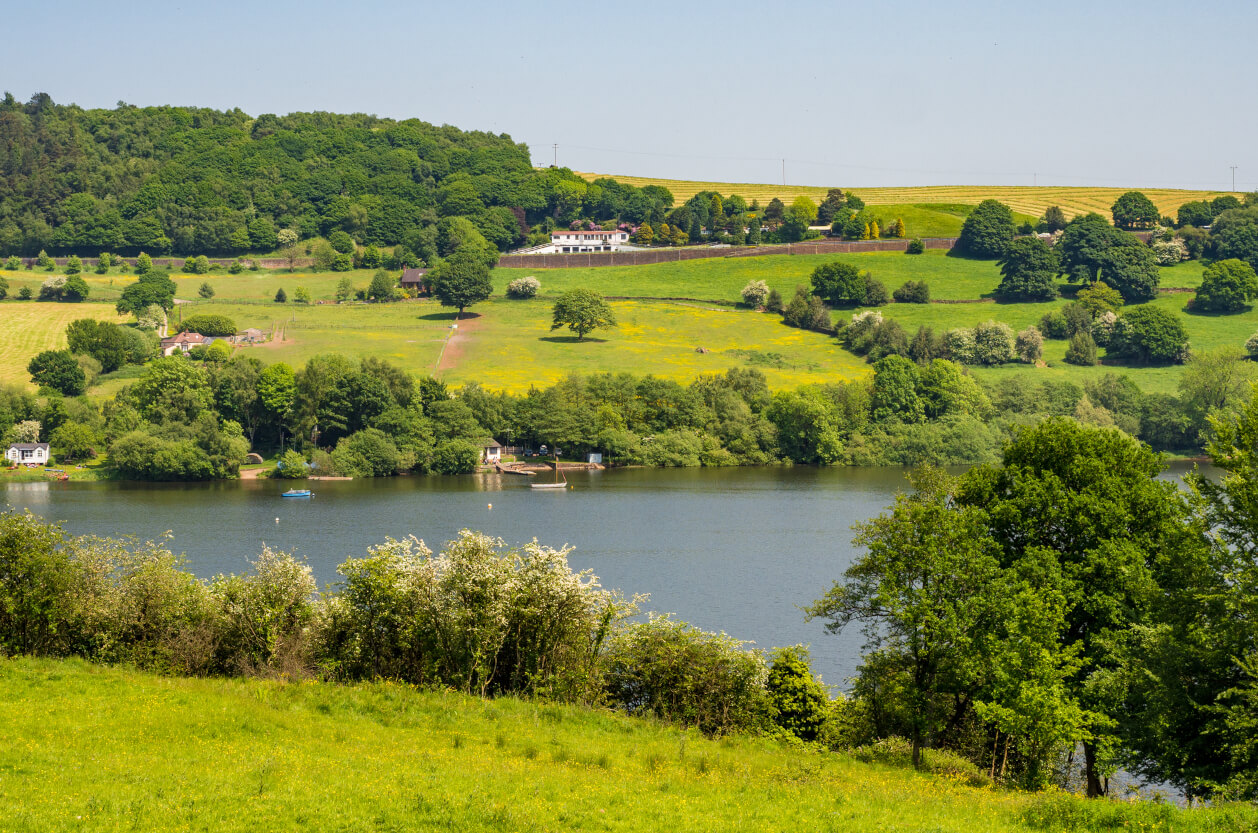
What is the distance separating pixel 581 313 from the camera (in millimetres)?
129625

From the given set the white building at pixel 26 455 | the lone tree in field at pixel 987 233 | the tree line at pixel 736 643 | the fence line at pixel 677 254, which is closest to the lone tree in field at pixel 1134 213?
the lone tree in field at pixel 987 233

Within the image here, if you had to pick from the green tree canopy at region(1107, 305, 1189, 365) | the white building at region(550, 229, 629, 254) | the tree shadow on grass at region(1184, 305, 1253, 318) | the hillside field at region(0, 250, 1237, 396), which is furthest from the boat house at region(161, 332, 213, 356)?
the tree shadow on grass at region(1184, 305, 1253, 318)

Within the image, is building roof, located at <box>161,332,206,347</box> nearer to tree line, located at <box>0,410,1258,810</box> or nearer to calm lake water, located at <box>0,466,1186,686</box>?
calm lake water, located at <box>0,466,1186,686</box>

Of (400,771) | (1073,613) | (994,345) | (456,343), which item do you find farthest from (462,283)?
(400,771)

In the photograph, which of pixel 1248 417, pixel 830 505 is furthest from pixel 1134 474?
pixel 830 505

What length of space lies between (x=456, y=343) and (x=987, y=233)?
3236 inches

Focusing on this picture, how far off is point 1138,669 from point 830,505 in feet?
177

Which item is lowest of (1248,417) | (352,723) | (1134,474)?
(352,723)

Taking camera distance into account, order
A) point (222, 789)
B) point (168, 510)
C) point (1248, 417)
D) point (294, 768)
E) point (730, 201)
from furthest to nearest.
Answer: point (730, 201) → point (168, 510) → point (1248, 417) → point (294, 768) → point (222, 789)

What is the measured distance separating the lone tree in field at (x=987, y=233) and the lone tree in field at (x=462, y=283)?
229 ft

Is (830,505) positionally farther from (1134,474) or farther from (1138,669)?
(1138,669)

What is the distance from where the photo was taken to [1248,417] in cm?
2534

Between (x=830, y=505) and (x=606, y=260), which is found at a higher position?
(x=606, y=260)

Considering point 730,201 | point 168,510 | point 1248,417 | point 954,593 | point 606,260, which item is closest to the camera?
point 1248,417
